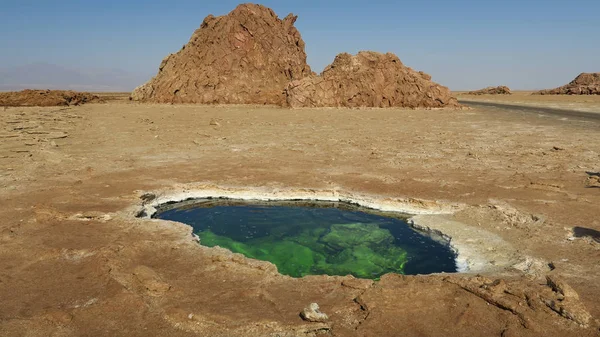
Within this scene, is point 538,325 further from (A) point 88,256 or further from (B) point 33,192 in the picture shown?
(B) point 33,192

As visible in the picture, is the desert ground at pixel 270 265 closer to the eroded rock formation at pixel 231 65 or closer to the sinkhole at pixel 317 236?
the sinkhole at pixel 317 236

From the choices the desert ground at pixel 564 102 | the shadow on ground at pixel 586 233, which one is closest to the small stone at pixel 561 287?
the shadow on ground at pixel 586 233

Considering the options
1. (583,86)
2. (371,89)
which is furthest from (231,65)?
(583,86)

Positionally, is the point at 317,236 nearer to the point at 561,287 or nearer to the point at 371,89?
the point at 561,287

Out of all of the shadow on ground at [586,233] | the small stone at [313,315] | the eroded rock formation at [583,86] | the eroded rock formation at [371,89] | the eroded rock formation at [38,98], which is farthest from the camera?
the eroded rock formation at [583,86]

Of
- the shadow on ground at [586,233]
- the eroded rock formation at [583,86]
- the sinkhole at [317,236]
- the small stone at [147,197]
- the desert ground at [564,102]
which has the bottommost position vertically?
the sinkhole at [317,236]

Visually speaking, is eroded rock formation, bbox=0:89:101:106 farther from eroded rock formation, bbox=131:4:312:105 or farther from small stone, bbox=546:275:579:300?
small stone, bbox=546:275:579:300

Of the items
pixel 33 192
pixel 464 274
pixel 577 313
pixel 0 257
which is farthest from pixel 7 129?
pixel 577 313
